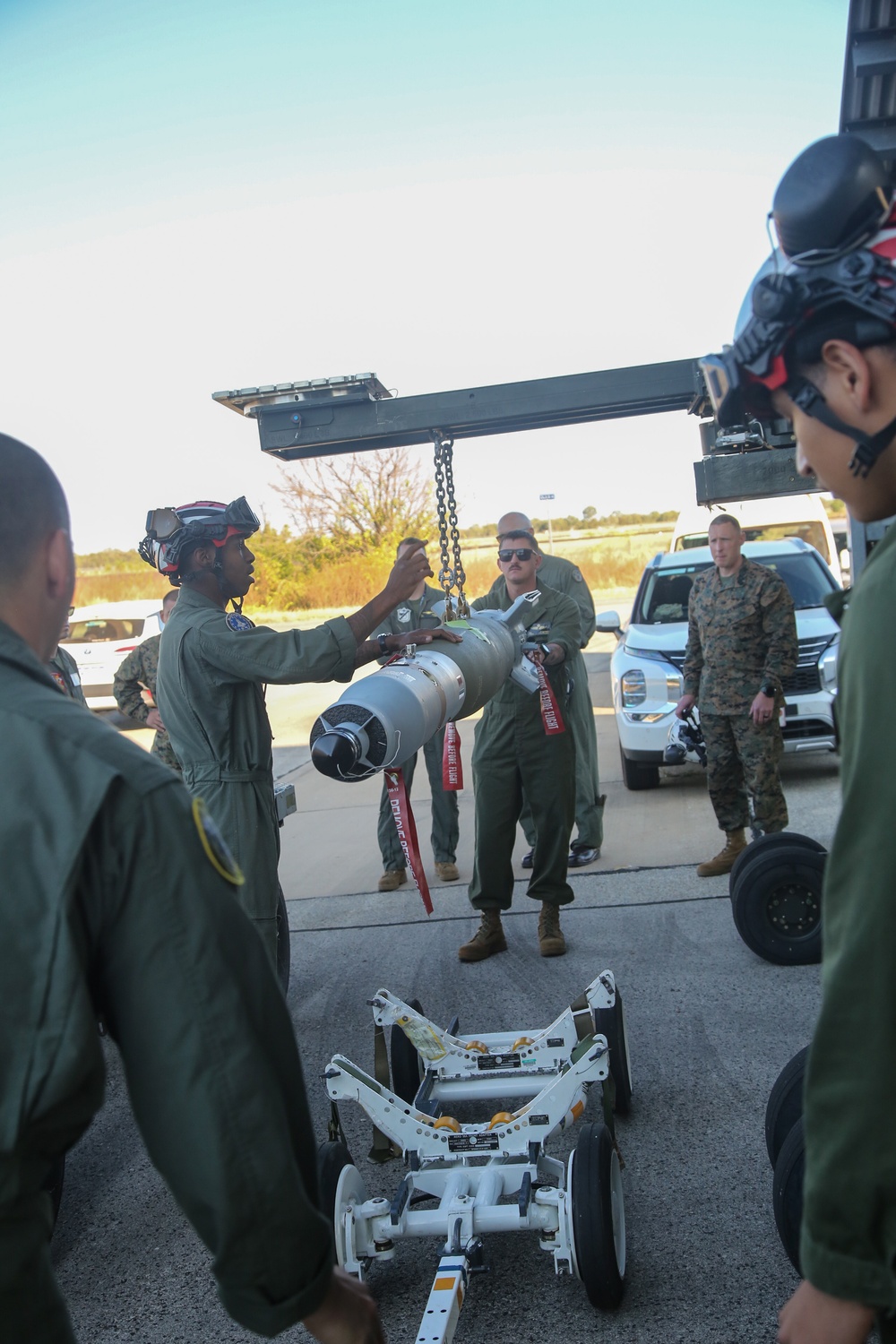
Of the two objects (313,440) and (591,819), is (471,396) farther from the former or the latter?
(591,819)

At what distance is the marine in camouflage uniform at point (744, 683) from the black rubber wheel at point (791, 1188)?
393 centimetres

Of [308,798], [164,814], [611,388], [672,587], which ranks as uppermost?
[611,388]

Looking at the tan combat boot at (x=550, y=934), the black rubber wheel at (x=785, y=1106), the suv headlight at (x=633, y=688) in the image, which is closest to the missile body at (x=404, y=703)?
the black rubber wheel at (x=785, y=1106)

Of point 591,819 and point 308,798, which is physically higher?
point 591,819

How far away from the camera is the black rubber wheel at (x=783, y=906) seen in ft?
17.7

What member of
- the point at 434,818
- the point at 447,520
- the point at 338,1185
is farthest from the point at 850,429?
the point at 434,818

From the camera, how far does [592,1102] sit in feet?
14.1

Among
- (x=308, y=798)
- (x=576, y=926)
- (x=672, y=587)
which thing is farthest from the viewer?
(x=308, y=798)

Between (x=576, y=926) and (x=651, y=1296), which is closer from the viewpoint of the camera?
(x=651, y=1296)

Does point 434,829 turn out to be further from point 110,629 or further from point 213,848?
point 110,629

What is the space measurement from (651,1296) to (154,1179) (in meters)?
2.02

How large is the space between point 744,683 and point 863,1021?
554 centimetres

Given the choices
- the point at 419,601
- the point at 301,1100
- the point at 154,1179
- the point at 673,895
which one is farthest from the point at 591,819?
the point at 301,1100

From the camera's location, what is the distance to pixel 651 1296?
310 cm
